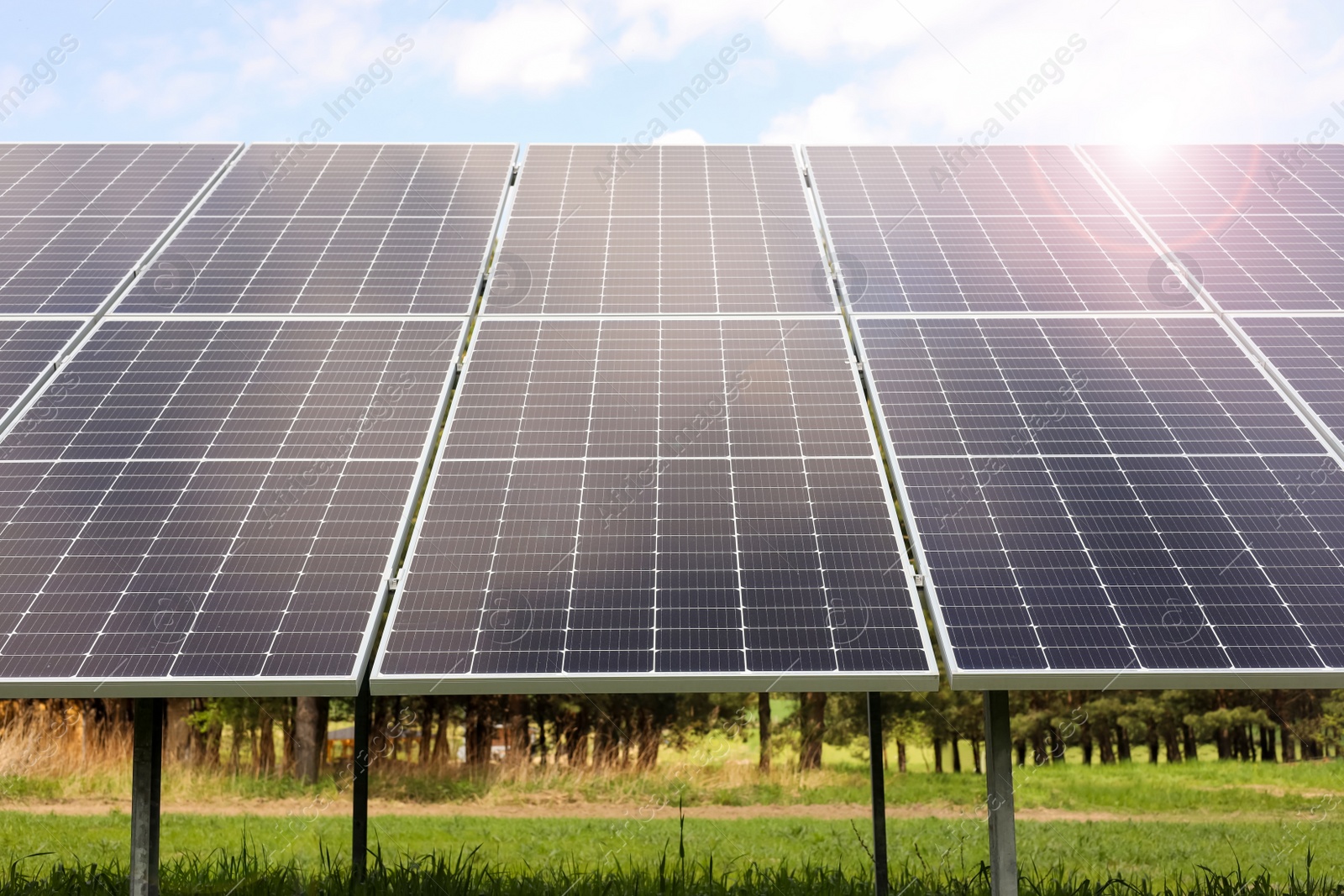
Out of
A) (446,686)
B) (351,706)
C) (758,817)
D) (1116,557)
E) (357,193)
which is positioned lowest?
(758,817)

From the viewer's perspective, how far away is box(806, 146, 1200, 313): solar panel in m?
11.7

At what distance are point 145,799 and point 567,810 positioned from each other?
2192cm

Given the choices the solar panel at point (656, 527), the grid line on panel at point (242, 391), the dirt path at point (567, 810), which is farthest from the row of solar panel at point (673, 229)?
the dirt path at point (567, 810)

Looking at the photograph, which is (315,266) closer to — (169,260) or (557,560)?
(169,260)

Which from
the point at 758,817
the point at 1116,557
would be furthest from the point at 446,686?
the point at 758,817

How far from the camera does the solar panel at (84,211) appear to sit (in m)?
12.1

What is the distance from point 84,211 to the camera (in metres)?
13.9

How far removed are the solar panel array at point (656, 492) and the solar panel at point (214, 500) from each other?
20.5 inches

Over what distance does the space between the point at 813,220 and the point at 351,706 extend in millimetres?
26065

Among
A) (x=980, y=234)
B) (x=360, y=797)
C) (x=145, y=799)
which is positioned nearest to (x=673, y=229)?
(x=980, y=234)

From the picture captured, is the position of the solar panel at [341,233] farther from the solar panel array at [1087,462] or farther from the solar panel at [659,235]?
the solar panel array at [1087,462]

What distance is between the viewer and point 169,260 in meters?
12.5

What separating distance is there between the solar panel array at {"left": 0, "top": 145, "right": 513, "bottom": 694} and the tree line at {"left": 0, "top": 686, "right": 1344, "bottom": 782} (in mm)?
21384

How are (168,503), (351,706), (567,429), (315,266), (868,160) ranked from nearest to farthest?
(168,503), (567,429), (315,266), (868,160), (351,706)
